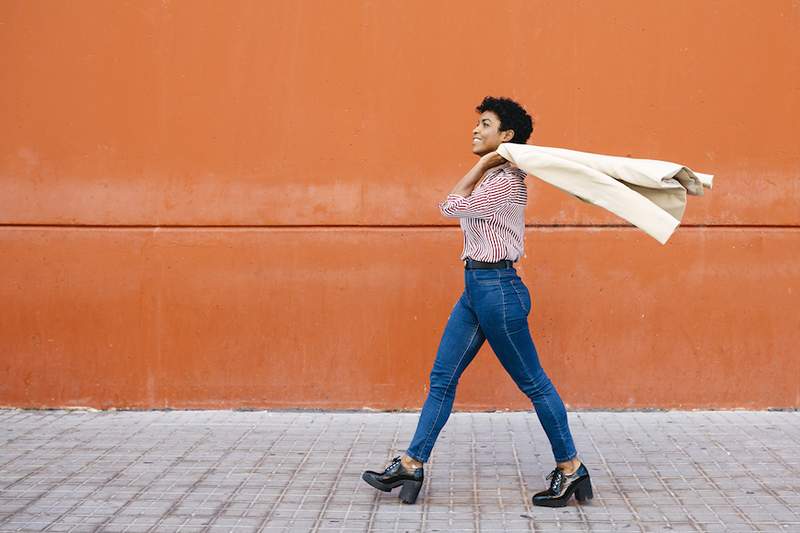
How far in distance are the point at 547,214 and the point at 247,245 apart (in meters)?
1.94

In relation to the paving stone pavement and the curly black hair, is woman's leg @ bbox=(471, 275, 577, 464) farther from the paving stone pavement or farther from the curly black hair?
the curly black hair

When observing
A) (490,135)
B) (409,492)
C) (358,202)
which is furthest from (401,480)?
(358,202)

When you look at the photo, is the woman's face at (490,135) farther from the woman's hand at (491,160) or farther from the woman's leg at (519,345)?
the woman's leg at (519,345)

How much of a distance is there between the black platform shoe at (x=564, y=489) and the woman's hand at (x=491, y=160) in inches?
55.9

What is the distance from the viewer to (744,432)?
20.1ft

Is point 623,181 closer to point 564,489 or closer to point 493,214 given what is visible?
point 493,214

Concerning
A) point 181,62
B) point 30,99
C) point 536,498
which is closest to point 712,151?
point 536,498

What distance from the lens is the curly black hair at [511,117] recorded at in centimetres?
491

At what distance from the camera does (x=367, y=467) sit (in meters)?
5.48

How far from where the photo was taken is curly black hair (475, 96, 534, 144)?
16.1ft

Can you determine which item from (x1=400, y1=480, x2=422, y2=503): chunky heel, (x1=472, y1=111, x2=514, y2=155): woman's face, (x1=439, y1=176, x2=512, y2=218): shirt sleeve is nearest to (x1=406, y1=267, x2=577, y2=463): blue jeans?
(x1=400, y1=480, x2=422, y2=503): chunky heel

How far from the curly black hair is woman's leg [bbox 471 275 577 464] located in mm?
694

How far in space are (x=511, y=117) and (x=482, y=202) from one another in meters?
0.48

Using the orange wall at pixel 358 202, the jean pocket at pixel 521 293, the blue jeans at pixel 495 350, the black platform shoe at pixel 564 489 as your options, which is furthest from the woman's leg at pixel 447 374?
the orange wall at pixel 358 202
